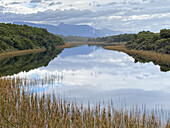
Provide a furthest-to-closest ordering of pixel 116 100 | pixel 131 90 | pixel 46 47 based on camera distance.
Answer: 1. pixel 46 47
2. pixel 131 90
3. pixel 116 100

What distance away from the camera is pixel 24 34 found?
110m

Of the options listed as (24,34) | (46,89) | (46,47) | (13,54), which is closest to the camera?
(46,89)

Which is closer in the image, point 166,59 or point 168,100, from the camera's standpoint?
point 168,100

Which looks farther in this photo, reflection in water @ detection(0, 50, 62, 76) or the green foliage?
the green foliage

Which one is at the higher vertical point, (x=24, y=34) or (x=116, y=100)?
(x=24, y=34)

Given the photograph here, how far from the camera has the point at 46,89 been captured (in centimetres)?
2556

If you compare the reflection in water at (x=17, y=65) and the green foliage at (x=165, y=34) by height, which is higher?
the green foliage at (x=165, y=34)

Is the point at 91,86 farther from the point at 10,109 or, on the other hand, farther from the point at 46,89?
the point at 10,109

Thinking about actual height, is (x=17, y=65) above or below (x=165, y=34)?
below

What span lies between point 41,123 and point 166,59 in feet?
142

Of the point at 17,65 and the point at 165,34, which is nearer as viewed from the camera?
the point at 17,65

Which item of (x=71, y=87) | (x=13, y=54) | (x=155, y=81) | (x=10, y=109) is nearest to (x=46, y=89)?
(x=71, y=87)

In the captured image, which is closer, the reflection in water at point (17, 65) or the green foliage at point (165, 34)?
the reflection in water at point (17, 65)

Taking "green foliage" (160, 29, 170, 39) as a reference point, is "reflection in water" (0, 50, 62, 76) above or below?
below
